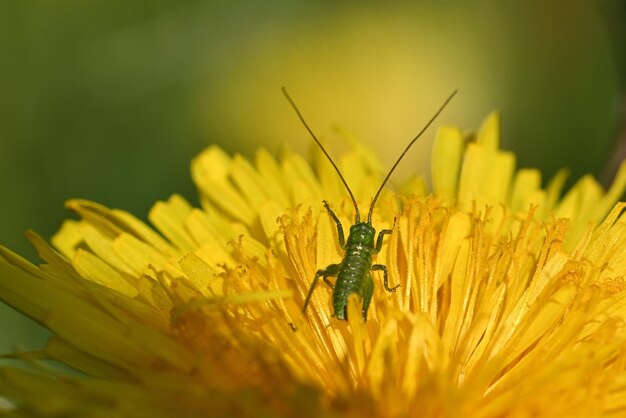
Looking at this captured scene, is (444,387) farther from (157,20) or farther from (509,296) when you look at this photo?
(157,20)

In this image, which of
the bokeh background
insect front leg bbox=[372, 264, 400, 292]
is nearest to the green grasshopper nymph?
insect front leg bbox=[372, 264, 400, 292]

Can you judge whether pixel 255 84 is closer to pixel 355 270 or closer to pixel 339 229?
pixel 339 229

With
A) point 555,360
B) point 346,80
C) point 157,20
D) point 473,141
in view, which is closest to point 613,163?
point 473,141

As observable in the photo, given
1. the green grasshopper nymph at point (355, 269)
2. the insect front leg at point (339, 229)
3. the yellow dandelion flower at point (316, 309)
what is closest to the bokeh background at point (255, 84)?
the yellow dandelion flower at point (316, 309)

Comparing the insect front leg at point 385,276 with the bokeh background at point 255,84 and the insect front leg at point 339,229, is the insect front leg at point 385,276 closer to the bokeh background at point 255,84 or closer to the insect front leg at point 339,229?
the insect front leg at point 339,229

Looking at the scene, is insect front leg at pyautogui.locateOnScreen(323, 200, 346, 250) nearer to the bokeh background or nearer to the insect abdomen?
the insect abdomen

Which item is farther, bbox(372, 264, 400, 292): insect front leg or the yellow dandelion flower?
bbox(372, 264, 400, 292): insect front leg
